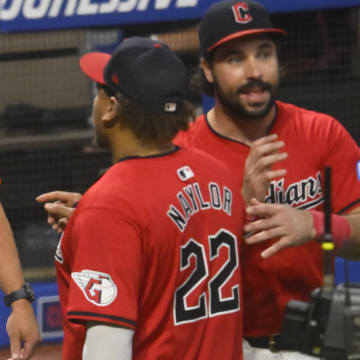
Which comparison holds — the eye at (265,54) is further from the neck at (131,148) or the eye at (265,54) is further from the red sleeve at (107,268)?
the red sleeve at (107,268)

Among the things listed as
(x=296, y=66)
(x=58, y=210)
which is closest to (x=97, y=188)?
(x=58, y=210)

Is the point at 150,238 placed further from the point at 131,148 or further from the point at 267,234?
the point at 267,234

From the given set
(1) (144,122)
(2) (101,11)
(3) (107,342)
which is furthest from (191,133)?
(2) (101,11)

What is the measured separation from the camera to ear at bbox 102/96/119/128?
254cm

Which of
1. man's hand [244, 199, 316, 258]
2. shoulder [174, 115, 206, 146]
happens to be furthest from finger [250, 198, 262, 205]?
shoulder [174, 115, 206, 146]

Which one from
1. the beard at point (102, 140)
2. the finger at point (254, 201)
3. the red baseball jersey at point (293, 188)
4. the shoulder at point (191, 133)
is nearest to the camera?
the beard at point (102, 140)

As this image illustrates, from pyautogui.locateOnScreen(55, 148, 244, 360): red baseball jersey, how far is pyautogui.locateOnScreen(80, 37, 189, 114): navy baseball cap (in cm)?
15

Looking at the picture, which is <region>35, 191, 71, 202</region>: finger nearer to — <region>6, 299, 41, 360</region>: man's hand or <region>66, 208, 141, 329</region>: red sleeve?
<region>6, 299, 41, 360</region>: man's hand

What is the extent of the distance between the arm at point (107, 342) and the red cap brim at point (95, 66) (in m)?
0.69

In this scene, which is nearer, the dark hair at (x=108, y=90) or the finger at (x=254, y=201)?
the dark hair at (x=108, y=90)

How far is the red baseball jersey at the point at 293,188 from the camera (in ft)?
10.1

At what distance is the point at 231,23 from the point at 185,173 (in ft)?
2.74

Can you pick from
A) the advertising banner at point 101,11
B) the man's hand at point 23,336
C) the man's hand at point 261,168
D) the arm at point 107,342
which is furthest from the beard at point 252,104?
the advertising banner at point 101,11

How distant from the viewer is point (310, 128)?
324 centimetres
